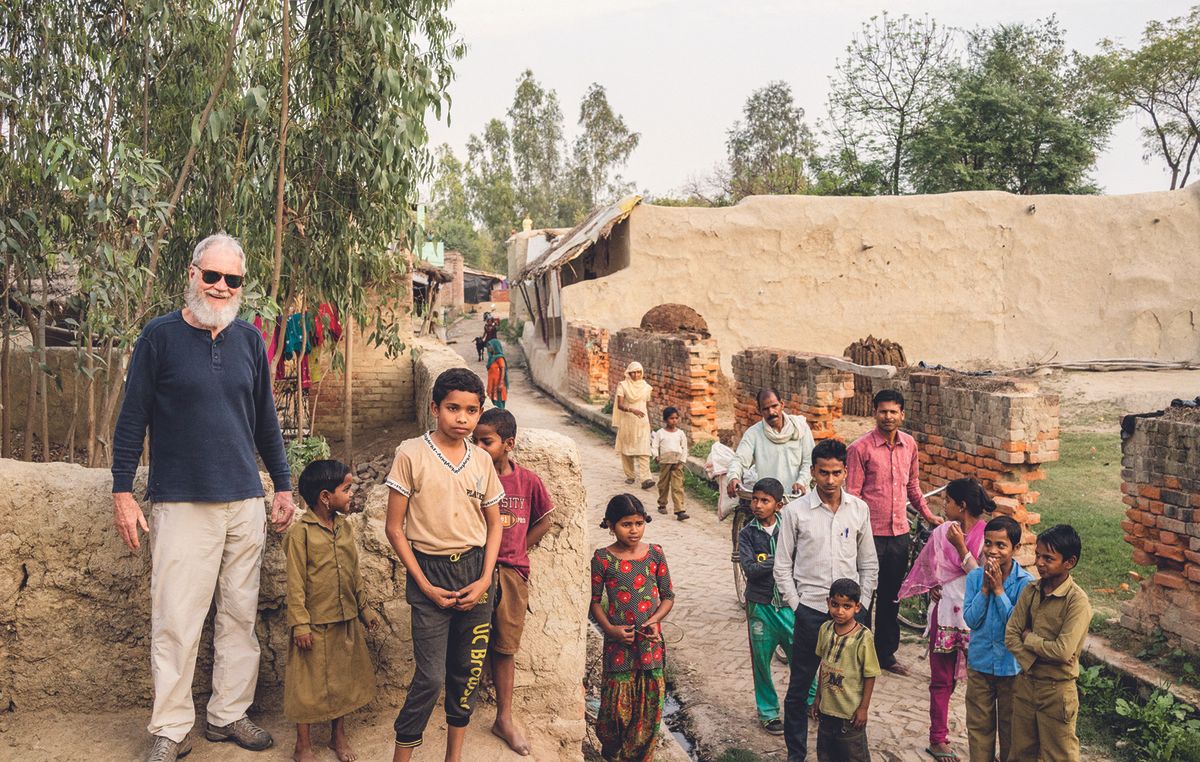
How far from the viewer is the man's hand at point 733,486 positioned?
19.4 ft

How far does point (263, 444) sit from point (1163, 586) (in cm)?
532

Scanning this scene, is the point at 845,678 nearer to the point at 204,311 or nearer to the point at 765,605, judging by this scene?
the point at 765,605

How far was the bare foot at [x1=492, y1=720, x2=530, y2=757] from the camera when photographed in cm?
350

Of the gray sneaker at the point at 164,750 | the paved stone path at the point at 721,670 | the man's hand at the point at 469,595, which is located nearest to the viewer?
the gray sneaker at the point at 164,750

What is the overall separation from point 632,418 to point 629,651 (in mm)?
6901

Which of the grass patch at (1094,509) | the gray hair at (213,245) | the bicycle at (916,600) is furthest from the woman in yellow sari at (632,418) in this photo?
the gray hair at (213,245)

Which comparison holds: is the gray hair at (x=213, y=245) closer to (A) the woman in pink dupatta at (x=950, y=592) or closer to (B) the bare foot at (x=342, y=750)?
(B) the bare foot at (x=342, y=750)

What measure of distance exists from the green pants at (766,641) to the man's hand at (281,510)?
8.22ft

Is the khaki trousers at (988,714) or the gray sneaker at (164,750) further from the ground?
the gray sneaker at (164,750)

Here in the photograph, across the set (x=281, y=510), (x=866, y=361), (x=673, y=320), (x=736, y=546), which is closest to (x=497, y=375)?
(x=673, y=320)

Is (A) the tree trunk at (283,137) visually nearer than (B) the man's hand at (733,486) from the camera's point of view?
Yes

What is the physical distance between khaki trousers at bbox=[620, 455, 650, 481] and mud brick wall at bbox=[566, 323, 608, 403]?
573 cm

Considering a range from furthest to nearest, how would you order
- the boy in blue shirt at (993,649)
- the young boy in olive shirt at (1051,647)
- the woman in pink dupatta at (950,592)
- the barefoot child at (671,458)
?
1. the barefoot child at (671,458)
2. the woman in pink dupatta at (950,592)
3. the boy in blue shirt at (993,649)
4. the young boy in olive shirt at (1051,647)

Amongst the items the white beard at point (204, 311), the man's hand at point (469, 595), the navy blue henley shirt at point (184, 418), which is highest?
the white beard at point (204, 311)
